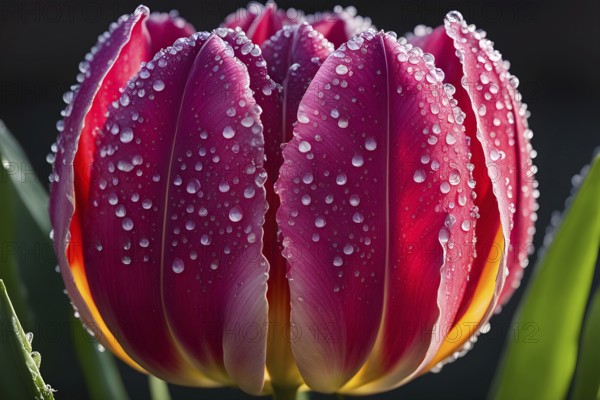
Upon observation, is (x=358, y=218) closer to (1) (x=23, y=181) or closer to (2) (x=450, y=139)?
(2) (x=450, y=139)

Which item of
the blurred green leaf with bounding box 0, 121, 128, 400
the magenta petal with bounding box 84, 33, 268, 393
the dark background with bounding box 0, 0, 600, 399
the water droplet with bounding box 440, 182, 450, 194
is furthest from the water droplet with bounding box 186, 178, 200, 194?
the dark background with bounding box 0, 0, 600, 399

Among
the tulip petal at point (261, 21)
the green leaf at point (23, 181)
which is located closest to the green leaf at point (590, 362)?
the tulip petal at point (261, 21)

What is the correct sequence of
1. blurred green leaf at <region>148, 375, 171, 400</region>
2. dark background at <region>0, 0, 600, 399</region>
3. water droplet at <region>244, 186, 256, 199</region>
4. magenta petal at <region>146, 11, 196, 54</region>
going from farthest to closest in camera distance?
dark background at <region>0, 0, 600, 399</region> → blurred green leaf at <region>148, 375, 171, 400</region> → magenta petal at <region>146, 11, 196, 54</region> → water droplet at <region>244, 186, 256, 199</region>

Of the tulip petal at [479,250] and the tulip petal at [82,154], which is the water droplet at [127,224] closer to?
the tulip petal at [82,154]

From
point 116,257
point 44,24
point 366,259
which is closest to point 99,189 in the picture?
point 116,257

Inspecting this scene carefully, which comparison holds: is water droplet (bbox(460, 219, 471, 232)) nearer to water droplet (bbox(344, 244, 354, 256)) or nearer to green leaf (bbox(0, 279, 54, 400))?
water droplet (bbox(344, 244, 354, 256))

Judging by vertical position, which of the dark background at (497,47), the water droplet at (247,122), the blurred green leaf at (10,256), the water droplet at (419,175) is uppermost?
the dark background at (497,47)

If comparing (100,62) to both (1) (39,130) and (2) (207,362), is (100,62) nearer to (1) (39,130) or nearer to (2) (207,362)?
(2) (207,362)

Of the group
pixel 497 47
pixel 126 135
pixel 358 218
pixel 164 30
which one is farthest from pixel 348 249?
pixel 497 47
